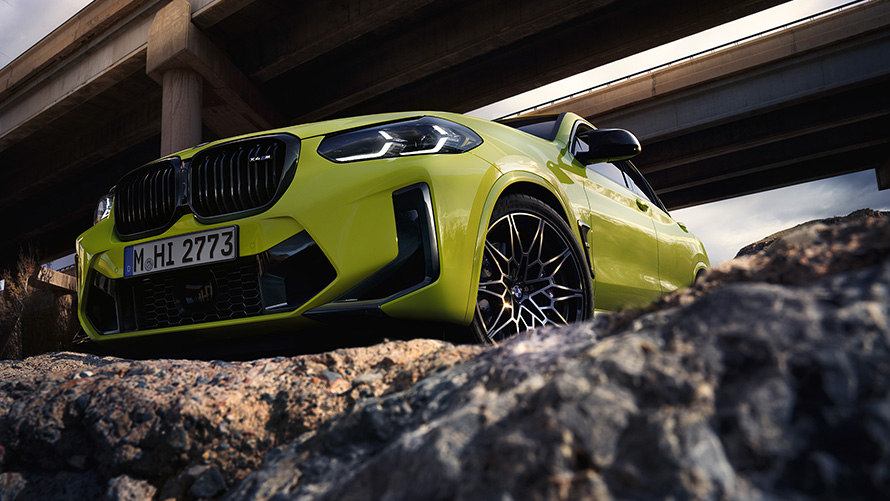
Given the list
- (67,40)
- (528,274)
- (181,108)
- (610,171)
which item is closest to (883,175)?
(181,108)

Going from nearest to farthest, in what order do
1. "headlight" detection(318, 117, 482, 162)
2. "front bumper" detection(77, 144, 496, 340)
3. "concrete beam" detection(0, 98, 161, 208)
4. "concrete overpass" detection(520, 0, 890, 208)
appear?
"front bumper" detection(77, 144, 496, 340)
"headlight" detection(318, 117, 482, 162)
"concrete beam" detection(0, 98, 161, 208)
"concrete overpass" detection(520, 0, 890, 208)

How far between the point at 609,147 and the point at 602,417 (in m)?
3.01

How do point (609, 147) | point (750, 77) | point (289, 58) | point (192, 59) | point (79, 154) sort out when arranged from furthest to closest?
point (79, 154) < point (750, 77) < point (289, 58) < point (192, 59) < point (609, 147)

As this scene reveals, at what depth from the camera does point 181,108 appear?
1348cm

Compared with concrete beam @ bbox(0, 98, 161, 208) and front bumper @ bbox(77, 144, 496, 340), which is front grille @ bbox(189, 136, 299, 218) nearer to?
front bumper @ bbox(77, 144, 496, 340)

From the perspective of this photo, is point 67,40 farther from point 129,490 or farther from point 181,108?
point 129,490

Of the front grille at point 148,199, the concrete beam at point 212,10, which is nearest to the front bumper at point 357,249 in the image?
the front grille at point 148,199

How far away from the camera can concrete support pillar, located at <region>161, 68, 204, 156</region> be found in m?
13.4

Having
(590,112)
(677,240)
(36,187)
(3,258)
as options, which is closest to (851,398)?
(677,240)

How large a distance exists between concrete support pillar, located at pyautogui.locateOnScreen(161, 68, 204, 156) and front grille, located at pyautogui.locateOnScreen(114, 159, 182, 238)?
11034 millimetres

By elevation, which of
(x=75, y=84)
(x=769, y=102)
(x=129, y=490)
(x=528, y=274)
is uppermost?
(x=75, y=84)

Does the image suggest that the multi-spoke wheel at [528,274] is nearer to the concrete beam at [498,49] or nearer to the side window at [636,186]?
the side window at [636,186]

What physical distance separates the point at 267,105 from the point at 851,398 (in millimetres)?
15883

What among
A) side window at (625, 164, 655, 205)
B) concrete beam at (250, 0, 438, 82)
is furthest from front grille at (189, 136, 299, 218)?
concrete beam at (250, 0, 438, 82)
